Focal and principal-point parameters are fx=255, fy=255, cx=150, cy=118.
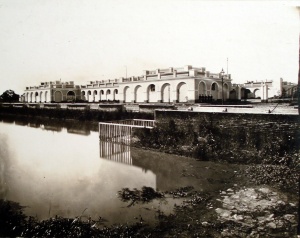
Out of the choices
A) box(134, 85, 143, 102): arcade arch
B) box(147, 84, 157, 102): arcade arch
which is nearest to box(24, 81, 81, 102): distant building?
box(134, 85, 143, 102): arcade arch

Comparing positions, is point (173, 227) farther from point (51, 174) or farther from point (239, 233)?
point (51, 174)

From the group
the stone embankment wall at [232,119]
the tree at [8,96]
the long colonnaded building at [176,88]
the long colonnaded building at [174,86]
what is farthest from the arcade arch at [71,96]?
the stone embankment wall at [232,119]

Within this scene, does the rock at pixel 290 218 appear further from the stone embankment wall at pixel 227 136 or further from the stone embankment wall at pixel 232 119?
the stone embankment wall at pixel 232 119

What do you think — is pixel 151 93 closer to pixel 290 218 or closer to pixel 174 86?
pixel 174 86

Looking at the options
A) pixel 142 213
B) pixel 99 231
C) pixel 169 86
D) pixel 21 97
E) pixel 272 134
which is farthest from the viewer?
pixel 21 97

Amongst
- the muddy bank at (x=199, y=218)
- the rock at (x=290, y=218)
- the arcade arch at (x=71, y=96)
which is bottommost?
the muddy bank at (x=199, y=218)

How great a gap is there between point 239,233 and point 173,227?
1.37 meters

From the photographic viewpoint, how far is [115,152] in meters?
14.4

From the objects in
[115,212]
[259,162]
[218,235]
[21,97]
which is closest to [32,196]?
[115,212]

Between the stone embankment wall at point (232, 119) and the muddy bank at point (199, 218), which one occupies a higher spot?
the stone embankment wall at point (232, 119)

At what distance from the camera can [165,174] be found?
32.8 feet

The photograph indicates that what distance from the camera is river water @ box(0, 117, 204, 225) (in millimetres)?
6730

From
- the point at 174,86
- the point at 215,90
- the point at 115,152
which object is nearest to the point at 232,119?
the point at 115,152

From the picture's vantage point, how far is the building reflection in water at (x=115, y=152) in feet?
42.1
